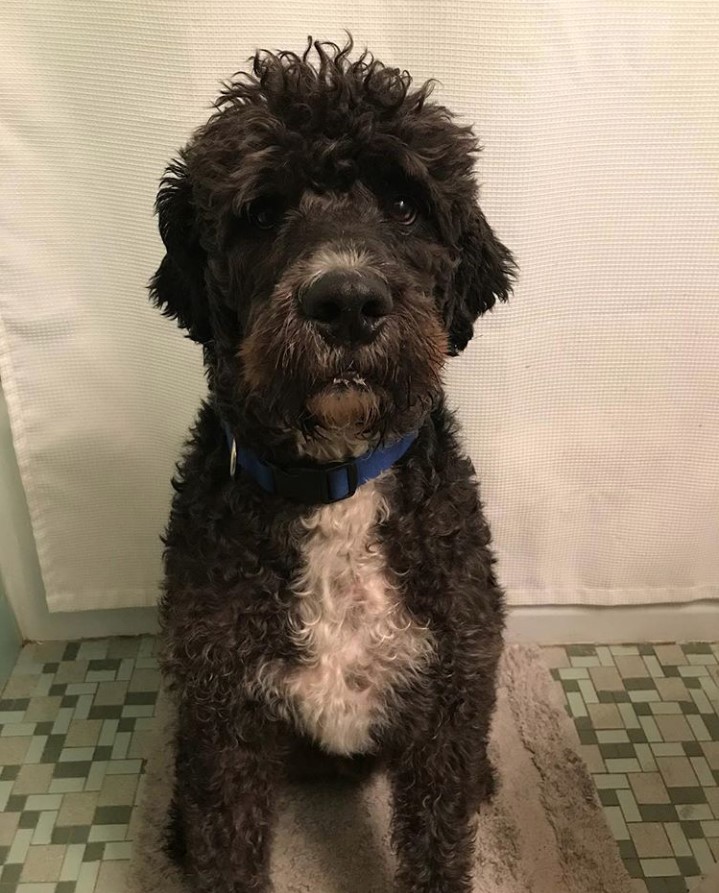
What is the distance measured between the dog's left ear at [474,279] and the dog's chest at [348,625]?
0.28 meters

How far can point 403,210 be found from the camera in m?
1.12

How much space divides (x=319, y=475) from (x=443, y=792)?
1.88 ft

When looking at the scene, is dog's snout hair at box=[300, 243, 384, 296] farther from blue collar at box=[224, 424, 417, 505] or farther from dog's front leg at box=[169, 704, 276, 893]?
dog's front leg at box=[169, 704, 276, 893]

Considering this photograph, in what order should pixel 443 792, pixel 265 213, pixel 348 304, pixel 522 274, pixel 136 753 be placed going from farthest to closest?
1. pixel 136 753
2. pixel 522 274
3. pixel 443 792
4. pixel 265 213
5. pixel 348 304

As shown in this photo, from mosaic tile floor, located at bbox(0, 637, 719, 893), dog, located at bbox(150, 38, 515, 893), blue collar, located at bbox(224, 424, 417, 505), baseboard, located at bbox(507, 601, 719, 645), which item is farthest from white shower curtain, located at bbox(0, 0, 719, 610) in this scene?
blue collar, located at bbox(224, 424, 417, 505)

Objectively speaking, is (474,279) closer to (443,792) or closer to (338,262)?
(338,262)

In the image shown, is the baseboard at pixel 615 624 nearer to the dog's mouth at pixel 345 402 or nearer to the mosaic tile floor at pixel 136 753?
the mosaic tile floor at pixel 136 753

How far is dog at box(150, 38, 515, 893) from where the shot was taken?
101cm

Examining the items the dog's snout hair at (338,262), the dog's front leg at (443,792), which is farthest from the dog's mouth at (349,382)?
the dog's front leg at (443,792)

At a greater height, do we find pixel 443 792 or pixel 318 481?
pixel 318 481

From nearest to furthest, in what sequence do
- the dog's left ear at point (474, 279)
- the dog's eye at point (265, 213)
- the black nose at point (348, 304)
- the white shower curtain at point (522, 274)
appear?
the black nose at point (348, 304) < the dog's eye at point (265, 213) < the dog's left ear at point (474, 279) < the white shower curtain at point (522, 274)

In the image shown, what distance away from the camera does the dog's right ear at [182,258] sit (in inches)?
46.5

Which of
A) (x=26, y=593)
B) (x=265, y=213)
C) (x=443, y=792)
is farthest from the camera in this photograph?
(x=26, y=593)

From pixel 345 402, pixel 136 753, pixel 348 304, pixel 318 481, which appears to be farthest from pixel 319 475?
pixel 136 753
